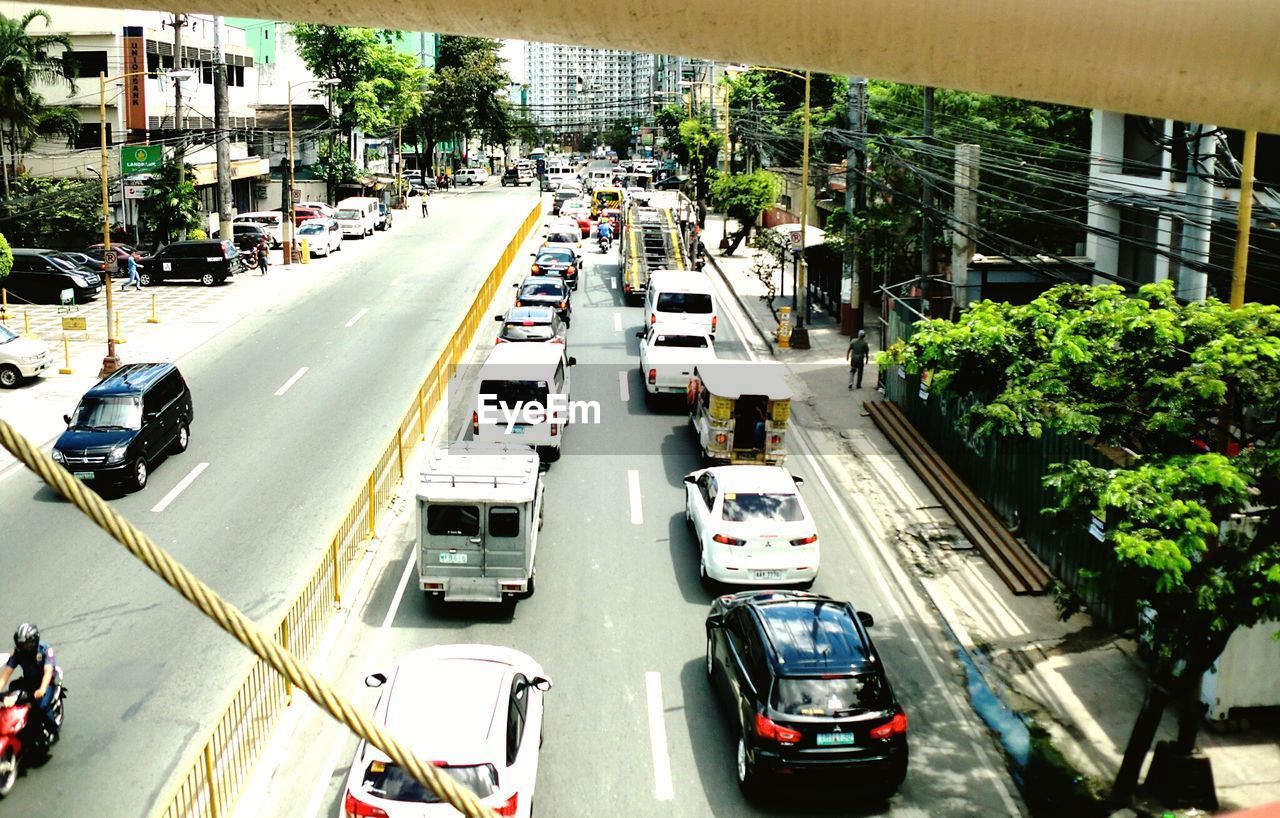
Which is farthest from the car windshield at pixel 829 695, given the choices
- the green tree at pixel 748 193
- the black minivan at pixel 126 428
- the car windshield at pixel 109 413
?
the green tree at pixel 748 193

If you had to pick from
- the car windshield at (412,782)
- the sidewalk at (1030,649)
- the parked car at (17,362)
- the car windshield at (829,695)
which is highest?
the parked car at (17,362)

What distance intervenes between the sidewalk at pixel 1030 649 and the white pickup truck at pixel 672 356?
10.6 ft

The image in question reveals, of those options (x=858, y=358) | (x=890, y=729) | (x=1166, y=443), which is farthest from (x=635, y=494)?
(x=1166, y=443)

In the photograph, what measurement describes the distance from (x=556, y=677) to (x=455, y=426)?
1274 cm

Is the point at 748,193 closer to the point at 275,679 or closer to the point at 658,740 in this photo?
the point at 658,740

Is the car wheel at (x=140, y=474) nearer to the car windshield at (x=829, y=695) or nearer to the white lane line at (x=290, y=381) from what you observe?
the white lane line at (x=290, y=381)

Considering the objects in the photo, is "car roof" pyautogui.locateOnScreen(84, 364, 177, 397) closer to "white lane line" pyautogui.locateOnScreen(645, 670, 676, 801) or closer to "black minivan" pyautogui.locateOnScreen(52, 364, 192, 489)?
"black minivan" pyautogui.locateOnScreen(52, 364, 192, 489)

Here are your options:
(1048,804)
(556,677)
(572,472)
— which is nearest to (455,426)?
(572,472)

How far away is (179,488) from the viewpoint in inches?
901

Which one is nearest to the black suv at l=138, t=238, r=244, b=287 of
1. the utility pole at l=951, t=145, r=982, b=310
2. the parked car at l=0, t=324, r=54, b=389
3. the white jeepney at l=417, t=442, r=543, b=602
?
the parked car at l=0, t=324, r=54, b=389

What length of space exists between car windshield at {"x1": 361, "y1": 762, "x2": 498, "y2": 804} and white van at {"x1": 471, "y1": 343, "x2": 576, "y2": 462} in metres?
12.9

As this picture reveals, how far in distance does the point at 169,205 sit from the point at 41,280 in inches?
417

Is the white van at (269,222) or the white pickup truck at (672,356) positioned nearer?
the white pickup truck at (672,356)

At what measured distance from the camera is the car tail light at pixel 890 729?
1256 cm
